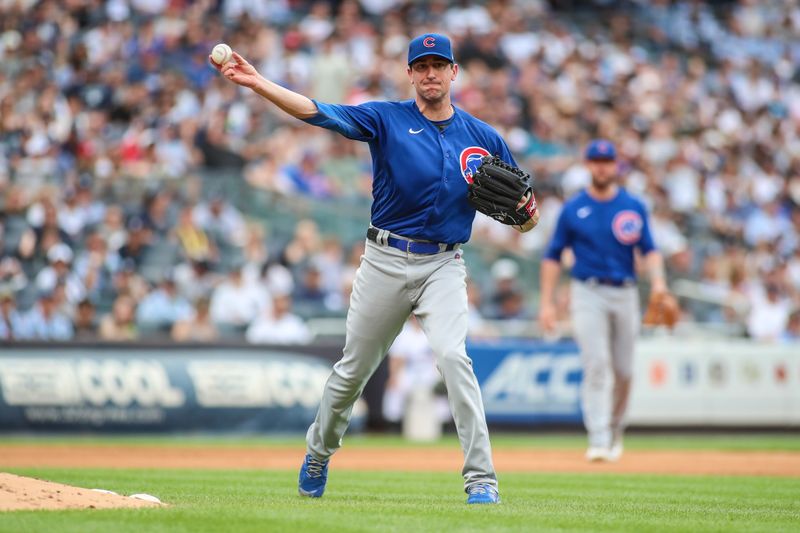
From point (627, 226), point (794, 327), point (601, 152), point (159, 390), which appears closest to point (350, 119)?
point (601, 152)

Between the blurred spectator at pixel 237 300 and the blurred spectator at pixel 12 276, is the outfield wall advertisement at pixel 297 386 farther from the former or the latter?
the blurred spectator at pixel 12 276

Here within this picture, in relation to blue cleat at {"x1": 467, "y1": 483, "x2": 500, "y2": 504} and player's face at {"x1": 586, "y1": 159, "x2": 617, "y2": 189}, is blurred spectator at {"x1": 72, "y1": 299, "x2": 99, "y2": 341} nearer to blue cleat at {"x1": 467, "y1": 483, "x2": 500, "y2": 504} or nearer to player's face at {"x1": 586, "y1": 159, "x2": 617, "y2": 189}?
player's face at {"x1": 586, "y1": 159, "x2": 617, "y2": 189}

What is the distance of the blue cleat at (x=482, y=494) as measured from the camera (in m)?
6.60

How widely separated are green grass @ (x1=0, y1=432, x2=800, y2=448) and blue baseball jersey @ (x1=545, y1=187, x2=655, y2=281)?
2988 millimetres

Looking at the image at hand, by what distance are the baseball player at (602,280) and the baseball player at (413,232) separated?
4.45m

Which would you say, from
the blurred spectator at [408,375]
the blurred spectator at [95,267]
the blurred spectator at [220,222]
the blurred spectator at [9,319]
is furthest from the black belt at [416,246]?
the blurred spectator at [220,222]

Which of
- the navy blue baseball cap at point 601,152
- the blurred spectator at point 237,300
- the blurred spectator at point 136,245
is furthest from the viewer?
the blurred spectator at point 136,245

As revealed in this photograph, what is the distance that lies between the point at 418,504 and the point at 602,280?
4.85 meters

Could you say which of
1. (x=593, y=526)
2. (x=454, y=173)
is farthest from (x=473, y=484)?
(x=454, y=173)

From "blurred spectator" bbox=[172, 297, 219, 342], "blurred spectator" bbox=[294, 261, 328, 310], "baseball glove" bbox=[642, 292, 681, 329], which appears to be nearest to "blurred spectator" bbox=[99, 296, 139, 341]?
"blurred spectator" bbox=[172, 297, 219, 342]

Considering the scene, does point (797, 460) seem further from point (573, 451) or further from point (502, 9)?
point (502, 9)

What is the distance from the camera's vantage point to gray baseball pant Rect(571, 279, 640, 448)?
1115 cm

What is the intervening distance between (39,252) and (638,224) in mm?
8770

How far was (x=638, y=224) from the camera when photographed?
11312 millimetres
